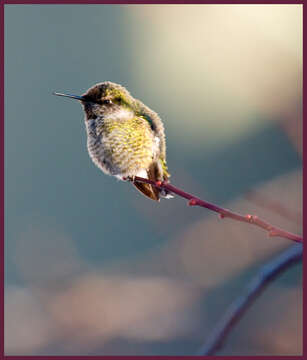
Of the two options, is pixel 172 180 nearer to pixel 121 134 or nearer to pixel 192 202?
pixel 121 134

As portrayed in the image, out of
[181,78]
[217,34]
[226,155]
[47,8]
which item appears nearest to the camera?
[217,34]

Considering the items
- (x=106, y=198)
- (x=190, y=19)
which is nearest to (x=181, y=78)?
(x=190, y=19)

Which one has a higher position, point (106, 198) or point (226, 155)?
point (226, 155)

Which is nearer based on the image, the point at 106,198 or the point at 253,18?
the point at 253,18

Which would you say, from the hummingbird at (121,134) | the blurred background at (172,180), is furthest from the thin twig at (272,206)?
the hummingbird at (121,134)

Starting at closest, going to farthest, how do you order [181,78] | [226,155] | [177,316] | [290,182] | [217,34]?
[290,182] < [177,316] < [217,34] < [181,78] < [226,155]

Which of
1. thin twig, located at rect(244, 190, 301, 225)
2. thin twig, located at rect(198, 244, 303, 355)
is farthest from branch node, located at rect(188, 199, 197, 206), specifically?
thin twig, located at rect(198, 244, 303, 355)

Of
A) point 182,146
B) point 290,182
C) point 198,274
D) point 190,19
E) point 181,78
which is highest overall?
point 190,19

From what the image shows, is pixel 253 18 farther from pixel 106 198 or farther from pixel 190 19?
pixel 106 198
